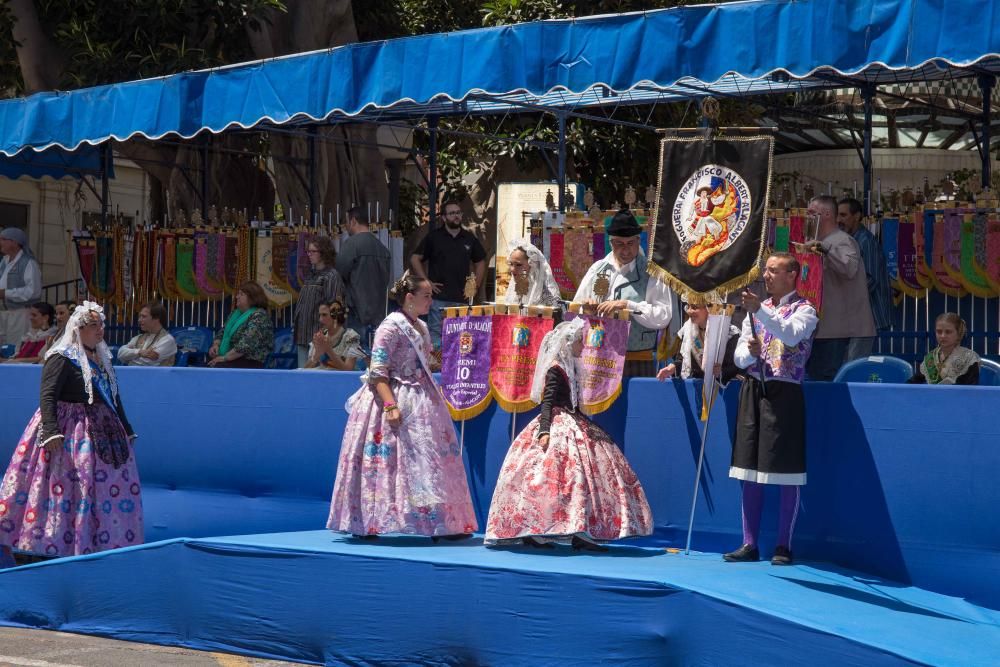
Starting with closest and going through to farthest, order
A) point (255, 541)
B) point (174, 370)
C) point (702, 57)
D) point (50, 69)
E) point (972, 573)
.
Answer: point (972, 573) < point (255, 541) < point (702, 57) < point (174, 370) < point (50, 69)

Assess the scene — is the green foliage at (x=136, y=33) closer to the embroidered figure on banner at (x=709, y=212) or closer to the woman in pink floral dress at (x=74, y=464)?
the woman in pink floral dress at (x=74, y=464)

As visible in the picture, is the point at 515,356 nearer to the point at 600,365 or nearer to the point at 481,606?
the point at 600,365

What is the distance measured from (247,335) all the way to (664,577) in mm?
6317

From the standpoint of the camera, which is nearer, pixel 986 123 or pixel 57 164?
pixel 986 123

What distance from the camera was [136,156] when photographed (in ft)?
56.5

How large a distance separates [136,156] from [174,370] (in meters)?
6.75

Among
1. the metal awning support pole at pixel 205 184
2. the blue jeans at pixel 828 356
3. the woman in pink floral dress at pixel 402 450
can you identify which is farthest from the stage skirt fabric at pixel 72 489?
the metal awning support pole at pixel 205 184

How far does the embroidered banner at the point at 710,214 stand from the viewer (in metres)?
7.92

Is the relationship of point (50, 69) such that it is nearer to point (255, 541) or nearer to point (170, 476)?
point (170, 476)

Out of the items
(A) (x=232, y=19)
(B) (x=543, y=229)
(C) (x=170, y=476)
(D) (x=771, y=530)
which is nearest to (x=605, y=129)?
(A) (x=232, y=19)

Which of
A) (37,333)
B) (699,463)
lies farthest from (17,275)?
(699,463)

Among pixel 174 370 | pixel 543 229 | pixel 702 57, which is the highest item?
pixel 702 57

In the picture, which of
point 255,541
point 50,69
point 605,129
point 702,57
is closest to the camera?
point 255,541

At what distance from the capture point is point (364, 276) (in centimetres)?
1240
